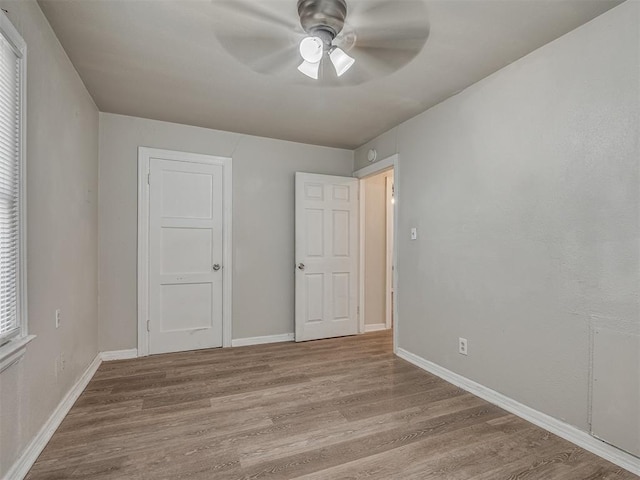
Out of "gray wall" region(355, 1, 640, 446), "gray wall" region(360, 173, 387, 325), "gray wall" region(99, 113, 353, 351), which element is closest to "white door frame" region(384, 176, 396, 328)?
"gray wall" region(360, 173, 387, 325)

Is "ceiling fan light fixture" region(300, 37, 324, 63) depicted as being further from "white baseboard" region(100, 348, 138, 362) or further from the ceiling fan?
"white baseboard" region(100, 348, 138, 362)

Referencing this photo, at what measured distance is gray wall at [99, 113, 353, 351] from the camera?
3203 millimetres

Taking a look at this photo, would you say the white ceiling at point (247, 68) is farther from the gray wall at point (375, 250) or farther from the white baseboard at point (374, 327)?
the white baseboard at point (374, 327)

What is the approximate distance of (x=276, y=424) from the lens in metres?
2.07

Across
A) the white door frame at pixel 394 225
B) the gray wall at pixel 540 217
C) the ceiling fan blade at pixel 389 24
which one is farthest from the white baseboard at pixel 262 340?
the ceiling fan blade at pixel 389 24

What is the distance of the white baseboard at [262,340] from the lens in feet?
12.0

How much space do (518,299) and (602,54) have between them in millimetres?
1513

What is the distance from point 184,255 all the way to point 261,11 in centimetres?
250

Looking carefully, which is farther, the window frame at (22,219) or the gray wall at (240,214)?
the gray wall at (240,214)

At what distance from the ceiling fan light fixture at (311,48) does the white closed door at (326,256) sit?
2.16m

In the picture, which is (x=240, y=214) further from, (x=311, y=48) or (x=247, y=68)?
(x=311, y=48)

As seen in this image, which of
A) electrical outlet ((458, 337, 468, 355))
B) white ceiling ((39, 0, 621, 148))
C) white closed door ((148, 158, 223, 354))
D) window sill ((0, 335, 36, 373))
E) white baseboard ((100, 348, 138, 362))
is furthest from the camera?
white closed door ((148, 158, 223, 354))

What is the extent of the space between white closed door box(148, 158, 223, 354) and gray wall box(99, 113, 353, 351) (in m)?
0.18

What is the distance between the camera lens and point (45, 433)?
6.00 ft
